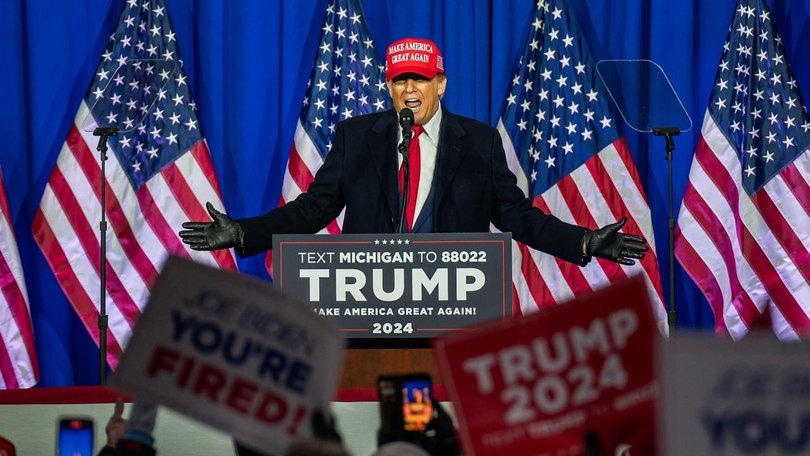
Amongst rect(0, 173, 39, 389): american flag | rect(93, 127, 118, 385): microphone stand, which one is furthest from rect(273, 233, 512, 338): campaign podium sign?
rect(0, 173, 39, 389): american flag

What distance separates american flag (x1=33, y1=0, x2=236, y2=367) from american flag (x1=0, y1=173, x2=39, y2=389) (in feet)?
0.58

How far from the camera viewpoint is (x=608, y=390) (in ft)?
3.95

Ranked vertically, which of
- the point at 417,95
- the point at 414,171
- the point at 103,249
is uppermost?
the point at 417,95

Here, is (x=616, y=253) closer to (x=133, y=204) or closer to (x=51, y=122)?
(x=133, y=204)

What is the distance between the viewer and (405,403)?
144 cm

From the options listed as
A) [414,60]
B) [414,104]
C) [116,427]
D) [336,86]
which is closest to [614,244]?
[414,104]

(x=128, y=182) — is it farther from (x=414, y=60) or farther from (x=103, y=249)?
(x=414, y=60)

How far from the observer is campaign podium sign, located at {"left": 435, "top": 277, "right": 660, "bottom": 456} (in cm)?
118

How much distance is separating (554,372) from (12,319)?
5.84 meters

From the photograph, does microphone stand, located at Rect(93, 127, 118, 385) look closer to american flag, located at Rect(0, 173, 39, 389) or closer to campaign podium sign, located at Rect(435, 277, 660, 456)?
american flag, located at Rect(0, 173, 39, 389)

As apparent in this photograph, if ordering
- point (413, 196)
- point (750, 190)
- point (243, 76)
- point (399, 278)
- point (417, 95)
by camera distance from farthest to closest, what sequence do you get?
point (243, 76) → point (750, 190) → point (417, 95) → point (413, 196) → point (399, 278)

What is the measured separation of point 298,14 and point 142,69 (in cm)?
88

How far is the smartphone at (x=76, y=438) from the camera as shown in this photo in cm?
162

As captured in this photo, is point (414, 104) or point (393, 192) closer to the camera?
point (393, 192)
